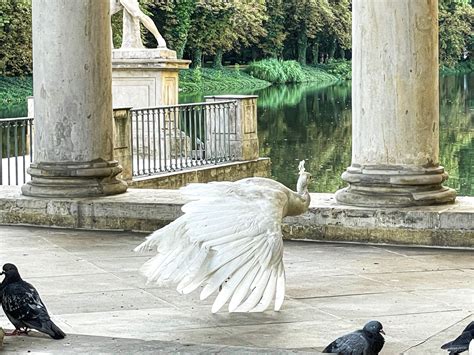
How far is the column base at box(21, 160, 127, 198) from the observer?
12586 mm

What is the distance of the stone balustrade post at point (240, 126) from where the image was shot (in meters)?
25.3

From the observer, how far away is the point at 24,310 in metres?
7.27

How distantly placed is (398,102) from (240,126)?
14.0m

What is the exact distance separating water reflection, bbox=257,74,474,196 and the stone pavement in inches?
610

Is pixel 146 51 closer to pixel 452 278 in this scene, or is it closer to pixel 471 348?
pixel 452 278

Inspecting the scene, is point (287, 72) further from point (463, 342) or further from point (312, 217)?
point (463, 342)

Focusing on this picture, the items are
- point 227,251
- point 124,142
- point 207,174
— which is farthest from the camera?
point 207,174

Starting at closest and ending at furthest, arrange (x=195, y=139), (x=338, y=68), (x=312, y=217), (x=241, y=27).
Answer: (x=312, y=217) → (x=195, y=139) → (x=241, y=27) → (x=338, y=68)

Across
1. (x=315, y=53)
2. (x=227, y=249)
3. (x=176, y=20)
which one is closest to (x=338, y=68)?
(x=315, y=53)

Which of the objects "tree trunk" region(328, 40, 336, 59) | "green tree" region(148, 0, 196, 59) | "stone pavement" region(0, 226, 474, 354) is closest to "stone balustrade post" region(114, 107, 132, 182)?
"stone pavement" region(0, 226, 474, 354)

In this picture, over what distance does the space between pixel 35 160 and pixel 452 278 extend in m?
4.63

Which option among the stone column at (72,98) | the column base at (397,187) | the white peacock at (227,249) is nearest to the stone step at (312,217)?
the column base at (397,187)

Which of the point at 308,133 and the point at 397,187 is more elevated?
the point at 397,187

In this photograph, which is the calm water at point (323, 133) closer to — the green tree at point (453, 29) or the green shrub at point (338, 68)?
the green tree at point (453, 29)
